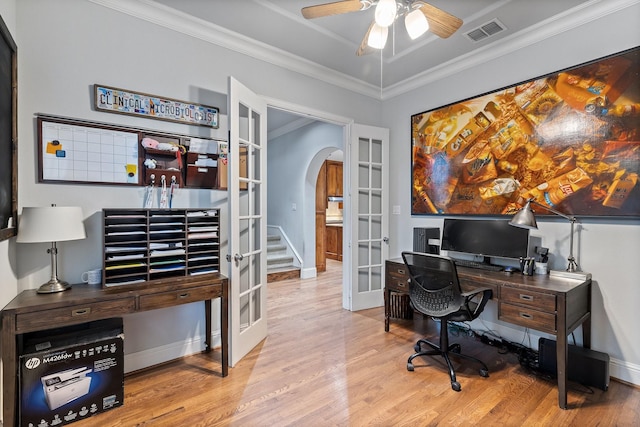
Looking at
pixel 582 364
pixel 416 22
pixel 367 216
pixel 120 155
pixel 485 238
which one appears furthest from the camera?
pixel 367 216

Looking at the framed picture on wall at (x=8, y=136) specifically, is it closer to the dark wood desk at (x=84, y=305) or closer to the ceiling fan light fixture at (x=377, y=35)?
the dark wood desk at (x=84, y=305)

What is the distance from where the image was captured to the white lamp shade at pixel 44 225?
169 centimetres

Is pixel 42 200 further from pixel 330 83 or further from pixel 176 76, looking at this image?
pixel 330 83

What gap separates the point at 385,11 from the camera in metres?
1.62

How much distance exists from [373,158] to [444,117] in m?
0.93

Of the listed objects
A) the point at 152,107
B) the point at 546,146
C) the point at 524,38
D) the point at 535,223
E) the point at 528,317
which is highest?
the point at 524,38

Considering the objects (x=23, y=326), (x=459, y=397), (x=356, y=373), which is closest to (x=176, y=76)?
(x=23, y=326)

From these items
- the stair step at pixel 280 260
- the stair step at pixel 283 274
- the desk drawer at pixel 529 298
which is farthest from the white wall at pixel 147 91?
the stair step at pixel 280 260

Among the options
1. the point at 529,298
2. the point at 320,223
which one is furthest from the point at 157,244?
→ the point at 320,223

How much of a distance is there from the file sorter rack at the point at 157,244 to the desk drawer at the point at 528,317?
222cm

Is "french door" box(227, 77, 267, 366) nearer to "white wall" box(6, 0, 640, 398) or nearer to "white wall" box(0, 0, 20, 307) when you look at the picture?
"white wall" box(6, 0, 640, 398)

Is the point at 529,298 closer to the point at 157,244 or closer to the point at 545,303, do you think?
the point at 545,303

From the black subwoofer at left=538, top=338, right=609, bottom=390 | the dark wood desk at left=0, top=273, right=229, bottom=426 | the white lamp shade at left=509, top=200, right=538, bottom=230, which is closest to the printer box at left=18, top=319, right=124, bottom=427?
the dark wood desk at left=0, top=273, right=229, bottom=426

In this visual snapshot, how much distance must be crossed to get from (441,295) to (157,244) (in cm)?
211
